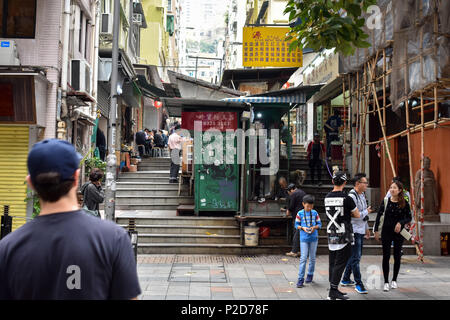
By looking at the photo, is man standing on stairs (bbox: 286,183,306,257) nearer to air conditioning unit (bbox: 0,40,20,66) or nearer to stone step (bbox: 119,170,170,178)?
air conditioning unit (bbox: 0,40,20,66)

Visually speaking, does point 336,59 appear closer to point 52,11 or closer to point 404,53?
point 404,53

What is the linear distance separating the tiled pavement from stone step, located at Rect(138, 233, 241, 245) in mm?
650

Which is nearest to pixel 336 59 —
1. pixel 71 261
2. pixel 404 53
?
pixel 404 53

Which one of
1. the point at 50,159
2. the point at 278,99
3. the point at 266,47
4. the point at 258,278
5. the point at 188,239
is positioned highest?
the point at 266,47

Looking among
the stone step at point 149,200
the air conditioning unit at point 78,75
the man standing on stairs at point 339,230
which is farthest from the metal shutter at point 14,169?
the man standing on stairs at point 339,230

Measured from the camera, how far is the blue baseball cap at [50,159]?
2334 mm

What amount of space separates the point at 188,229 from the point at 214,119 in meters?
3.06

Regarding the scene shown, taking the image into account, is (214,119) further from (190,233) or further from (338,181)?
(338,181)

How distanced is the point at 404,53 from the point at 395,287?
596 centimetres

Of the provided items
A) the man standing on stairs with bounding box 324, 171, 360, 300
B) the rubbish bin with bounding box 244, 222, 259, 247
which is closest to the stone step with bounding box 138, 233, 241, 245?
the rubbish bin with bounding box 244, 222, 259, 247

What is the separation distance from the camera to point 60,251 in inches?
89.9

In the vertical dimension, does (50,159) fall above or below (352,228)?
above

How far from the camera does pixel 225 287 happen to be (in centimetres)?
848

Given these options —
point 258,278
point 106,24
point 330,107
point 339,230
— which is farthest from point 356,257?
point 330,107
